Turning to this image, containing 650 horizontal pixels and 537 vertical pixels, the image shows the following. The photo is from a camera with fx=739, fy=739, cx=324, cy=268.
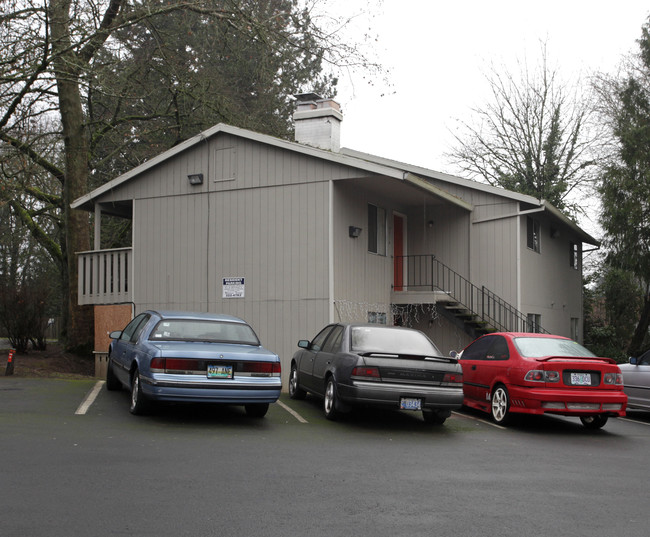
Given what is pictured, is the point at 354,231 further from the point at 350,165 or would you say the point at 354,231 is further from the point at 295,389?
the point at 295,389

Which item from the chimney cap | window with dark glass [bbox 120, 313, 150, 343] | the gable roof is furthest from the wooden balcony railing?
window with dark glass [bbox 120, 313, 150, 343]

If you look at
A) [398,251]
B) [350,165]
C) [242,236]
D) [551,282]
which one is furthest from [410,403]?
[551,282]

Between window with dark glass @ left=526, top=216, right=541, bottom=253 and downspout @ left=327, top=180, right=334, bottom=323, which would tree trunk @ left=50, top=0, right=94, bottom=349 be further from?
window with dark glass @ left=526, top=216, right=541, bottom=253

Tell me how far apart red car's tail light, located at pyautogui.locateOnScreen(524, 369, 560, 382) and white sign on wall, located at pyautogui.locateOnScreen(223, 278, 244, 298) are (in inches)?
348

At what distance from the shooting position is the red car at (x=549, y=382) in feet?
34.0

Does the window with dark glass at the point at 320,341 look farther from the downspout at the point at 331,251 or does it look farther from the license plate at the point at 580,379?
the downspout at the point at 331,251

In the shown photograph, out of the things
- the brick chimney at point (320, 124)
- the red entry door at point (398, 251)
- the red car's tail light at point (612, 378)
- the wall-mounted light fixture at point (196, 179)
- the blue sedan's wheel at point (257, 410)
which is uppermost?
the brick chimney at point (320, 124)

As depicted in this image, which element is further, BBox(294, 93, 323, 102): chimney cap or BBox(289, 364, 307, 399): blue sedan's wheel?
BBox(294, 93, 323, 102): chimney cap

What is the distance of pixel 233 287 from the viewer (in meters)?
17.9

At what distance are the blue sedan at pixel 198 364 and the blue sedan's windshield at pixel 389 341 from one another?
140 cm

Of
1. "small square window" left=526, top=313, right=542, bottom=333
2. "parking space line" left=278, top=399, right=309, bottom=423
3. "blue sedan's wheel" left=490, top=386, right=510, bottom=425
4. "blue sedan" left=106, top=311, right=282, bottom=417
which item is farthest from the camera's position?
"small square window" left=526, top=313, right=542, bottom=333

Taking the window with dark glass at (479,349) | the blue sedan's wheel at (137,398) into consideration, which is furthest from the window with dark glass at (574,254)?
the blue sedan's wheel at (137,398)

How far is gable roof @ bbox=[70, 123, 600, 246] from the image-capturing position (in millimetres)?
16297

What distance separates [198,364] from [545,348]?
5337 mm
